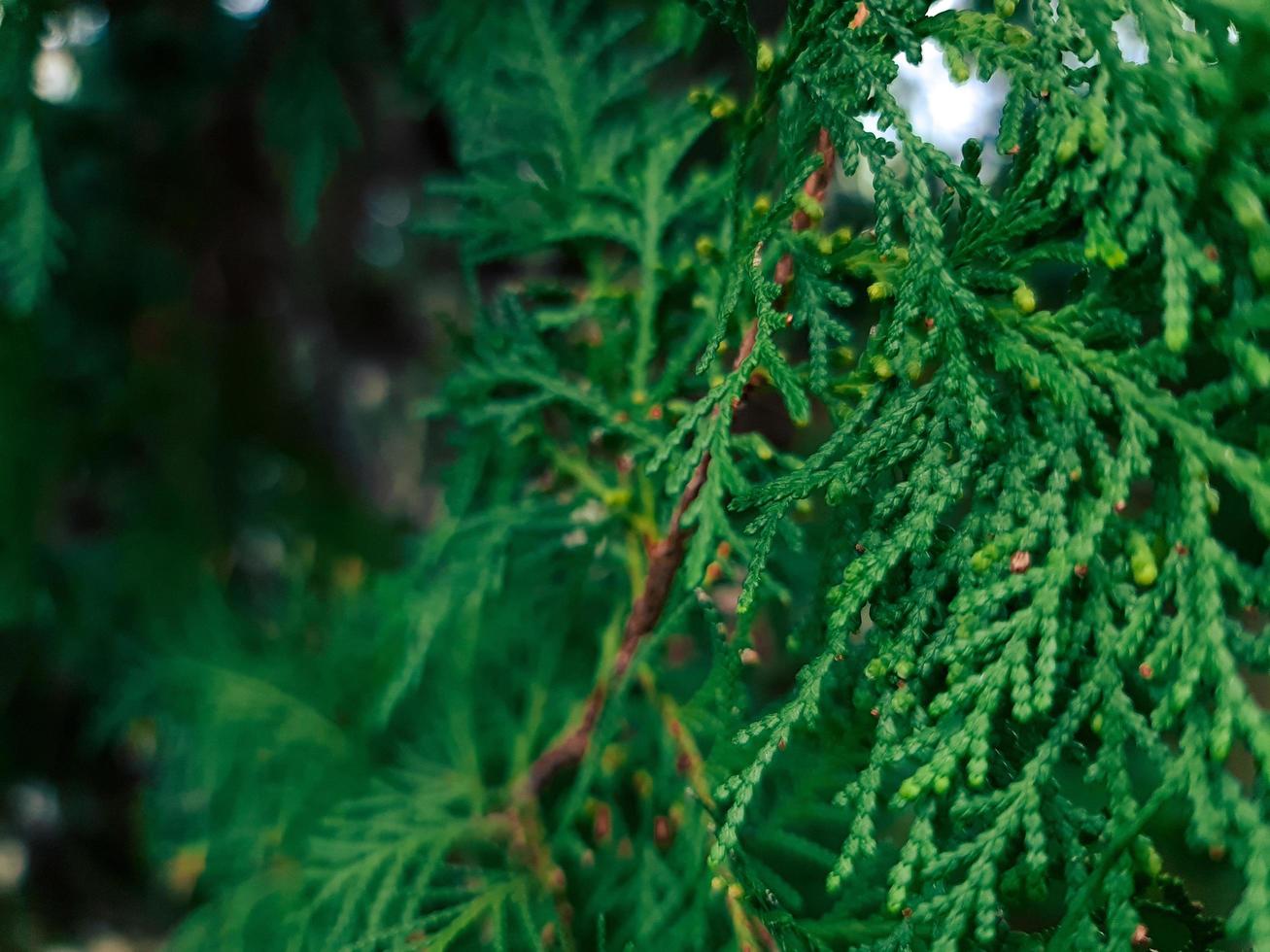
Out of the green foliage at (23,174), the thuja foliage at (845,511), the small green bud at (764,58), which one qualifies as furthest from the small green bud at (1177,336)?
the green foliage at (23,174)

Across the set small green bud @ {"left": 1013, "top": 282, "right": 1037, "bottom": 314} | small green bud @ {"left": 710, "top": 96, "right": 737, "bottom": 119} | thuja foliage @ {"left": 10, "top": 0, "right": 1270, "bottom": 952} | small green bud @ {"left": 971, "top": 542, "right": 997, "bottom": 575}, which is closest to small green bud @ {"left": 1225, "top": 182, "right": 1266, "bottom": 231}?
thuja foliage @ {"left": 10, "top": 0, "right": 1270, "bottom": 952}

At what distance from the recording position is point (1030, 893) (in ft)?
1.90

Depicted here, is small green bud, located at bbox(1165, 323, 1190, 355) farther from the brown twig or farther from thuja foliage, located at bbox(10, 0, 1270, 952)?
the brown twig

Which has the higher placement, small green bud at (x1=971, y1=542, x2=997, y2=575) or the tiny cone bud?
small green bud at (x1=971, y1=542, x2=997, y2=575)

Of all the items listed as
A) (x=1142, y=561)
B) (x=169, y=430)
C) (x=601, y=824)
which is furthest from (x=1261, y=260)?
(x=169, y=430)

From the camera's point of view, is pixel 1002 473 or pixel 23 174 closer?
pixel 1002 473

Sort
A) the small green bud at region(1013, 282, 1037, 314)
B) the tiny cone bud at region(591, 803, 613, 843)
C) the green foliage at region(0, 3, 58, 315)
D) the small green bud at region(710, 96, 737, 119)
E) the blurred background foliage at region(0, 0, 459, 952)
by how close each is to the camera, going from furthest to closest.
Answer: the blurred background foliage at region(0, 0, 459, 952) → the tiny cone bud at region(591, 803, 613, 843) → the green foliage at region(0, 3, 58, 315) → the small green bud at region(710, 96, 737, 119) → the small green bud at region(1013, 282, 1037, 314)

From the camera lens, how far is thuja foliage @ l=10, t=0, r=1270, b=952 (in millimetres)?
553

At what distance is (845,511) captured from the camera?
65 cm

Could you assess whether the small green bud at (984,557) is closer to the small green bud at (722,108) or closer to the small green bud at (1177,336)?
the small green bud at (1177,336)

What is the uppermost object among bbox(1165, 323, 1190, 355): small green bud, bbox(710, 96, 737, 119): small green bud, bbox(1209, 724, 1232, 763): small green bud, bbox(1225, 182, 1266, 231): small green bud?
bbox(710, 96, 737, 119): small green bud

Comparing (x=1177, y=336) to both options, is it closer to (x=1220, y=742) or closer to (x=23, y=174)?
(x=1220, y=742)

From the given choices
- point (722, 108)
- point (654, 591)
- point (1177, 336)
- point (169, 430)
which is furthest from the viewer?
point (169, 430)

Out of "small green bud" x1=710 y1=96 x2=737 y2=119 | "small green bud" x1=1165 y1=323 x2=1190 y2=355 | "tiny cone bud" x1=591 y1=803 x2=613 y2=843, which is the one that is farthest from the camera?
"tiny cone bud" x1=591 y1=803 x2=613 y2=843
